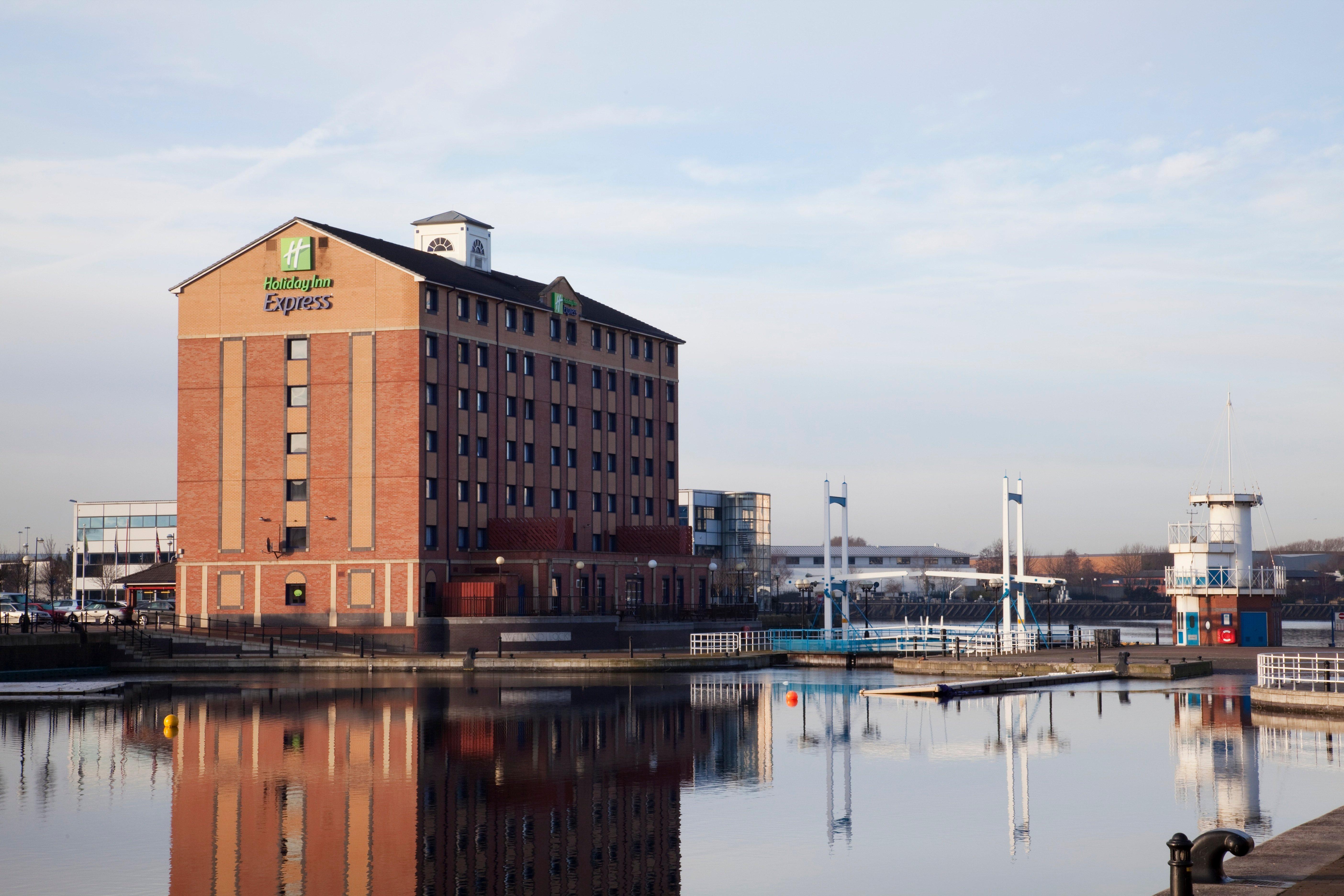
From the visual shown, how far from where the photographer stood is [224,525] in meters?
76.4

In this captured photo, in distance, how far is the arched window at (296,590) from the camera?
2928 inches

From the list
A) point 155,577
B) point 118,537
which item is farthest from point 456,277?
point 118,537

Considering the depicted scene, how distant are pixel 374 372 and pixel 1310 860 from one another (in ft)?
204

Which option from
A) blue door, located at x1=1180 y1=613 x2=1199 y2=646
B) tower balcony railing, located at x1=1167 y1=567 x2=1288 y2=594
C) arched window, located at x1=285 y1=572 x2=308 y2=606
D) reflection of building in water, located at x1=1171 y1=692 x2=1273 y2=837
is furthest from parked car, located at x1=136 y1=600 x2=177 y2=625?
reflection of building in water, located at x1=1171 y1=692 x2=1273 y2=837

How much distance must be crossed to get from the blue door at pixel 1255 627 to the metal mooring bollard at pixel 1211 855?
187ft

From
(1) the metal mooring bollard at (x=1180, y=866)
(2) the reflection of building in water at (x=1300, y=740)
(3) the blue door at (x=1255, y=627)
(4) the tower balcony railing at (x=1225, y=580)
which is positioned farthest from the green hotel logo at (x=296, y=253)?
(1) the metal mooring bollard at (x=1180, y=866)

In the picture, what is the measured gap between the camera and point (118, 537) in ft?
519

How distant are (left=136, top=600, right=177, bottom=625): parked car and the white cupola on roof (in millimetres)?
25905

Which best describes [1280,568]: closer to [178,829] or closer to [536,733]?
[536,733]

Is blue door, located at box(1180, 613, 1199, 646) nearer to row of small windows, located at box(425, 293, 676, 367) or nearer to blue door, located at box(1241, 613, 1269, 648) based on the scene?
blue door, located at box(1241, 613, 1269, 648)

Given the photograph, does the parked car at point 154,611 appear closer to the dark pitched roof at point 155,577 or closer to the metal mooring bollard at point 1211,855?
the dark pitched roof at point 155,577

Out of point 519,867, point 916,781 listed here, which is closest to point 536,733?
point 916,781

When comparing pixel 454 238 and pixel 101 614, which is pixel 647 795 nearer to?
pixel 454 238

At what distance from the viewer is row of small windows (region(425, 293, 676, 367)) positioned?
76375 mm
